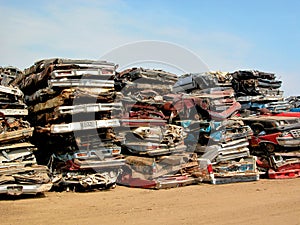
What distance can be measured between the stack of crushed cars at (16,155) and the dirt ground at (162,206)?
0.32 metres

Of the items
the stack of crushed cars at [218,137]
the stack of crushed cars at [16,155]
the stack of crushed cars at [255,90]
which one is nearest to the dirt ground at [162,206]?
the stack of crushed cars at [16,155]

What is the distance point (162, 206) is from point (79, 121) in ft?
10.4

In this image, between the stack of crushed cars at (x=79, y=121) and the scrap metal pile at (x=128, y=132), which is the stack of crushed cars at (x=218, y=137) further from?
the stack of crushed cars at (x=79, y=121)

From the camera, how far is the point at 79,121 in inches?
380

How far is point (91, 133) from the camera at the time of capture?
32.7ft

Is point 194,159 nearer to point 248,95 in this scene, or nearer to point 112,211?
point 112,211

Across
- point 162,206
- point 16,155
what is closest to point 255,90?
point 162,206

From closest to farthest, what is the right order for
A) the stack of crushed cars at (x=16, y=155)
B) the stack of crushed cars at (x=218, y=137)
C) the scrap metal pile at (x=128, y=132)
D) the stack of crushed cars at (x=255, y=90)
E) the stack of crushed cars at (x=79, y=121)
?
the stack of crushed cars at (x=16, y=155) < the scrap metal pile at (x=128, y=132) < the stack of crushed cars at (x=79, y=121) < the stack of crushed cars at (x=218, y=137) < the stack of crushed cars at (x=255, y=90)

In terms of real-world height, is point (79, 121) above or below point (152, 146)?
above

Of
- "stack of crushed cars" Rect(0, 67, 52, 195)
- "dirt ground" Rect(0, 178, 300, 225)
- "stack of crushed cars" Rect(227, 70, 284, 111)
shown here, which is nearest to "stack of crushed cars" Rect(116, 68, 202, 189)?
"dirt ground" Rect(0, 178, 300, 225)

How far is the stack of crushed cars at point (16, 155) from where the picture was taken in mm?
8320

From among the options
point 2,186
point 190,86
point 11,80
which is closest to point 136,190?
point 2,186

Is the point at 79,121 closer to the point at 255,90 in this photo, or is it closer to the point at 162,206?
the point at 162,206

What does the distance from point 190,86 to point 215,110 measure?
185cm
